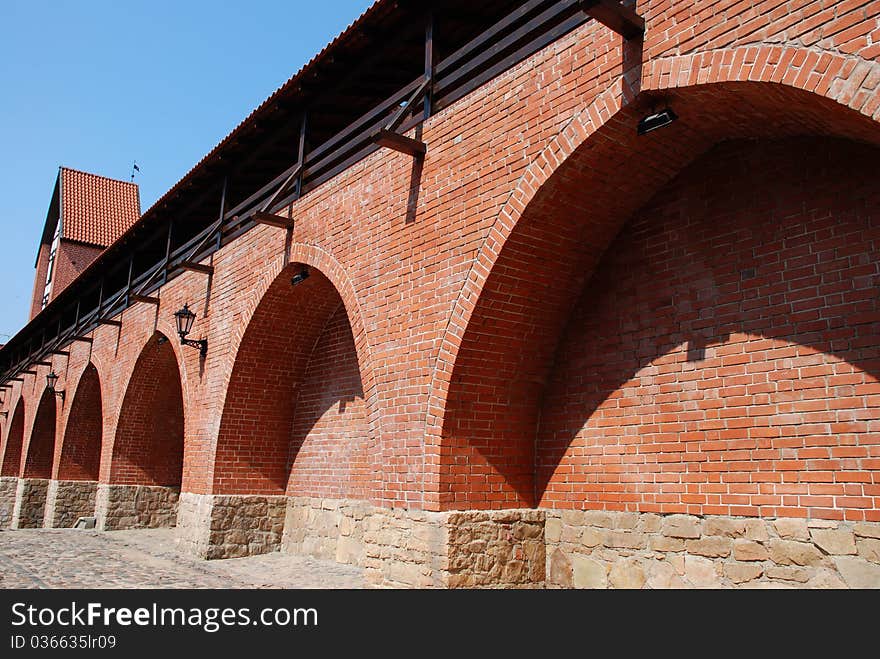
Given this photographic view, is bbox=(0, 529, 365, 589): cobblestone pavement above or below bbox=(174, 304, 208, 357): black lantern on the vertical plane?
below

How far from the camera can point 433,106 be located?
21.4 ft

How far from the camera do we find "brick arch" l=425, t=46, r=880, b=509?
4223mm

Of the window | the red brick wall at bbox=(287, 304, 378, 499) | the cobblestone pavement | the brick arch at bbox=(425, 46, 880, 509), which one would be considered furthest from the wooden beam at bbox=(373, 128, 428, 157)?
the window

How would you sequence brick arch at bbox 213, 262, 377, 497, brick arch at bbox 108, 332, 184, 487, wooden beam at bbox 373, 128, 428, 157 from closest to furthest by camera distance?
wooden beam at bbox 373, 128, 428, 157 → brick arch at bbox 213, 262, 377, 497 → brick arch at bbox 108, 332, 184, 487

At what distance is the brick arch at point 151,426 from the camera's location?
13336 millimetres

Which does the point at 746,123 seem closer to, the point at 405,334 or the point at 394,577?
the point at 405,334

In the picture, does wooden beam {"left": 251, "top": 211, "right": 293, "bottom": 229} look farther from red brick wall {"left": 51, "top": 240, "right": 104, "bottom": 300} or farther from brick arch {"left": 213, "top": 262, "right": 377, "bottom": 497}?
red brick wall {"left": 51, "top": 240, "right": 104, "bottom": 300}

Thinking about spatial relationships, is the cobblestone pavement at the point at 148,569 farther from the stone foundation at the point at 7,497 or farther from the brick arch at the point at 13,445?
the brick arch at the point at 13,445

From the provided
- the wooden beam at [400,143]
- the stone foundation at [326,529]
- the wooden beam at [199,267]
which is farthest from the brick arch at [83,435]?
the wooden beam at [400,143]

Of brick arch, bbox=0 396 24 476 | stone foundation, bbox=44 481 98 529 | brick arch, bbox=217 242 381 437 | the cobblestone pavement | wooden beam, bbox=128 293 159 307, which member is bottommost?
the cobblestone pavement

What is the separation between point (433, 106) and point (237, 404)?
203 inches

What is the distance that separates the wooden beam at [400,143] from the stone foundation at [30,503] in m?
16.4

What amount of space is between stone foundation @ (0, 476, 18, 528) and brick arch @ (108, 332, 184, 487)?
8.49 metres
